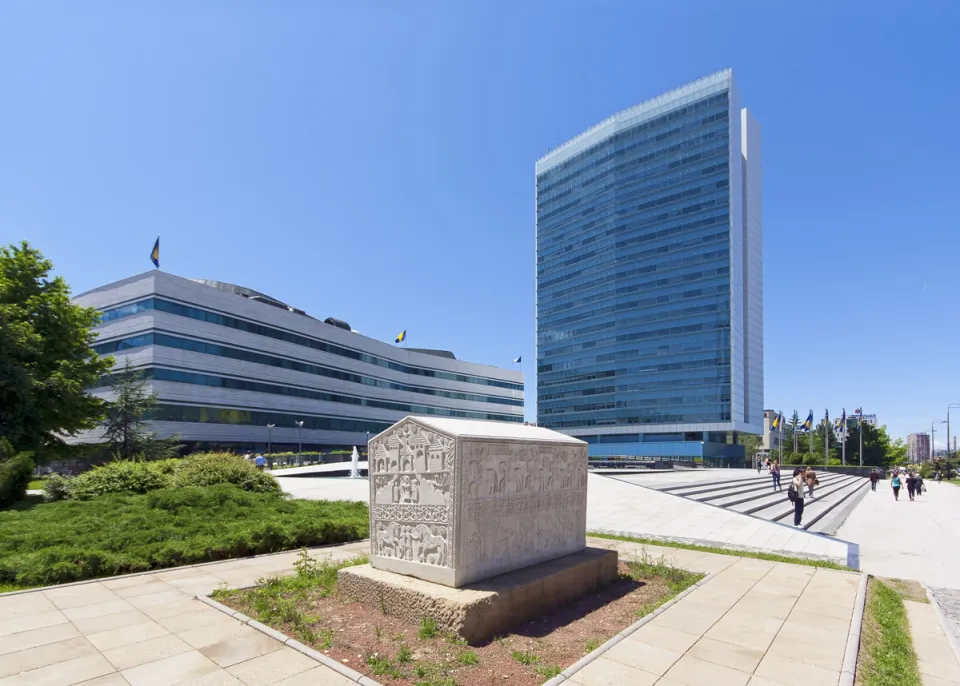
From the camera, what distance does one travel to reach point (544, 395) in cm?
11262

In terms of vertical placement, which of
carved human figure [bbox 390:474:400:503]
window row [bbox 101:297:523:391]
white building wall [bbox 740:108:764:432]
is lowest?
carved human figure [bbox 390:474:400:503]

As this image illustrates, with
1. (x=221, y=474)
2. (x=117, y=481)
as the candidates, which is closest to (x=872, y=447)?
(x=221, y=474)

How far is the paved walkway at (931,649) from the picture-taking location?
518 cm

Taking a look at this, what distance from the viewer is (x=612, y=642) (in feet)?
18.9

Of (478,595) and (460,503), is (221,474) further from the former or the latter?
(478,595)

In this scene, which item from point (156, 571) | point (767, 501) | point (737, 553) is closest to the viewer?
point (156, 571)

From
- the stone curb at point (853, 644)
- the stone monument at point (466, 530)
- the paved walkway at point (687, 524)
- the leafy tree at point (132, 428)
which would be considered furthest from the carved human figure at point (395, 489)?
the leafy tree at point (132, 428)

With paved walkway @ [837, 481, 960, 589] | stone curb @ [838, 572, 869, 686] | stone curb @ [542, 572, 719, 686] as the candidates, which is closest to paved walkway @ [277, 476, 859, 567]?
paved walkway @ [837, 481, 960, 589]

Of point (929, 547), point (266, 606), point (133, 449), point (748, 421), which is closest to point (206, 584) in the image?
point (266, 606)

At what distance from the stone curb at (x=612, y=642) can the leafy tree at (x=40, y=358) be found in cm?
2326

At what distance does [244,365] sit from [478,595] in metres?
51.9

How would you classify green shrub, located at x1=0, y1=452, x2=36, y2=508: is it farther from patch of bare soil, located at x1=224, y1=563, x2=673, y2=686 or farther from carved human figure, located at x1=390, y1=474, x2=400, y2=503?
carved human figure, located at x1=390, y1=474, x2=400, y2=503

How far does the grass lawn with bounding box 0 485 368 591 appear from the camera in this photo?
8.29 meters

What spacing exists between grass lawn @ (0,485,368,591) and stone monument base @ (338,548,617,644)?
4282 millimetres
